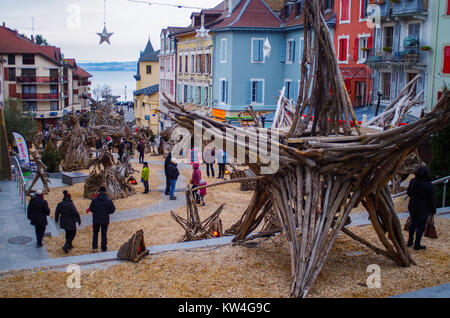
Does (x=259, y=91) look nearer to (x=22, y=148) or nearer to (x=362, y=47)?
(x=362, y=47)

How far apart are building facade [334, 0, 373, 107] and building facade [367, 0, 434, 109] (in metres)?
0.59

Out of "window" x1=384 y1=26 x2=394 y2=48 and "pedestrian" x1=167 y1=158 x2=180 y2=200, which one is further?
"window" x1=384 y1=26 x2=394 y2=48

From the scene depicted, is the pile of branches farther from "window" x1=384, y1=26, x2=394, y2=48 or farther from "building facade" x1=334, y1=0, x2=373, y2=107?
"window" x1=384, y1=26, x2=394, y2=48

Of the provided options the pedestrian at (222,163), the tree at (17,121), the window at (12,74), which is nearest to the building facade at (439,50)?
the pedestrian at (222,163)

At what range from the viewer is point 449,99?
288 inches

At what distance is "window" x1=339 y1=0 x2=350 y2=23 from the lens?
32031 mm

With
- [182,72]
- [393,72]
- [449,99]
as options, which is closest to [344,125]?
[449,99]

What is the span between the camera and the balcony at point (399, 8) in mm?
26641

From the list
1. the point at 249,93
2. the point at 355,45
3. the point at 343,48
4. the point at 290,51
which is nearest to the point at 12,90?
the point at 249,93

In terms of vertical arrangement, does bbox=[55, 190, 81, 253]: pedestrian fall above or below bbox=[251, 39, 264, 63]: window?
below

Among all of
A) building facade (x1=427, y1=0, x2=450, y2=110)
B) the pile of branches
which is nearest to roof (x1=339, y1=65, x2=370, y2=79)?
building facade (x1=427, y1=0, x2=450, y2=110)

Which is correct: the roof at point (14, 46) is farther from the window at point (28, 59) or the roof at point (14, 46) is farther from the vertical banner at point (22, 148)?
the vertical banner at point (22, 148)

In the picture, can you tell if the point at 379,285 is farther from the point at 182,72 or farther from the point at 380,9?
the point at 182,72

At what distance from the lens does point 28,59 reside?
2228 inches
